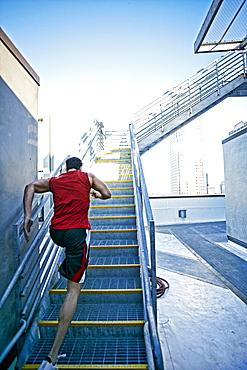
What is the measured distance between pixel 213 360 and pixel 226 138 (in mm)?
6146

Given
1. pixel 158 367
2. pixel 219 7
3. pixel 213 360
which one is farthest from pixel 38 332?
pixel 219 7

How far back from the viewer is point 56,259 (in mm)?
2758

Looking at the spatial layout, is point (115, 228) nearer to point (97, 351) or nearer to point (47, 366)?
point (97, 351)

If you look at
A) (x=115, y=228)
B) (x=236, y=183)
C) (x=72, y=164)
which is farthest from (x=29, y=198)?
(x=236, y=183)

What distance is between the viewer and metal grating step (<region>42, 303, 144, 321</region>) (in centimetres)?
212

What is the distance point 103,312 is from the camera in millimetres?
2232

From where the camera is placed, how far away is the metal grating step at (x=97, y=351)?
5.75ft

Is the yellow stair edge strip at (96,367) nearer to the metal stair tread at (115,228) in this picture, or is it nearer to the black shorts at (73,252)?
the black shorts at (73,252)

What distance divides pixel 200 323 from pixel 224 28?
563 cm

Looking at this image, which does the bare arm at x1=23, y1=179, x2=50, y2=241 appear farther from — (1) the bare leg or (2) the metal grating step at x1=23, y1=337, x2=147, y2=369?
(2) the metal grating step at x1=23, y1=337, x2=147, y2=369

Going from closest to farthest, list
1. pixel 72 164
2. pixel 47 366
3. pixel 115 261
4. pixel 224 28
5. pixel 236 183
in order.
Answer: pixel 47 366 < pixel 72 164 < pixel 115 261 < pixel 224 28 < pixel 236 183

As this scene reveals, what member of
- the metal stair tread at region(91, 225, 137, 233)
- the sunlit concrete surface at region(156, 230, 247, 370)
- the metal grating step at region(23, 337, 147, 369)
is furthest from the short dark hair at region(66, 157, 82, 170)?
the sunlit concrete surface at region(156, 230, 247, 370)

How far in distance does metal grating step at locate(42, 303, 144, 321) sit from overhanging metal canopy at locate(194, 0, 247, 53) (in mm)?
4751

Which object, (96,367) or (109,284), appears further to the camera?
(109,284)
